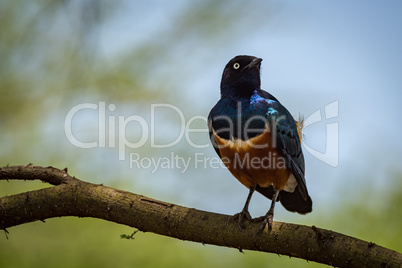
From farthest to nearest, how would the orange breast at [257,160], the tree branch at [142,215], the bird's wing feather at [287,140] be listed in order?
the bird's wing feather at [287,140] → the orange breast at [257,160] → the tree branch at [142,215]

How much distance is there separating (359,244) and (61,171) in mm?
2776

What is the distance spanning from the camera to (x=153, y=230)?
458cm

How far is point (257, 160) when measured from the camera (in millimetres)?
5281

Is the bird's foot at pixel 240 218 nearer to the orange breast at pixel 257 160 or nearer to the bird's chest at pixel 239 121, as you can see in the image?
the orange breast at pixel 257 160

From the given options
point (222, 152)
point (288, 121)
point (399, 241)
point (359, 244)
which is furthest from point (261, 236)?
point (399, 241)

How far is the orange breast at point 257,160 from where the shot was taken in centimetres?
522

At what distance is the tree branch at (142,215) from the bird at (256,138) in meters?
0.65

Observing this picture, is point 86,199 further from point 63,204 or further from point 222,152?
point 222,152

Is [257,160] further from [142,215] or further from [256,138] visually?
[142,215]

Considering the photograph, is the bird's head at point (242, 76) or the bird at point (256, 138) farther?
the bird's head at point (242, 76)

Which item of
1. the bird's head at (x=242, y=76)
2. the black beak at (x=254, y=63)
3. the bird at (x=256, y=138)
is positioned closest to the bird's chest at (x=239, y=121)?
the bird at (x=256, y=138)

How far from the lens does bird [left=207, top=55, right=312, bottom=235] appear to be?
527cm

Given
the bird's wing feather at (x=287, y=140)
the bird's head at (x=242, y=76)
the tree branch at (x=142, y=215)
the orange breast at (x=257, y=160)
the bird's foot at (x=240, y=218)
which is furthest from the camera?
the bird's head at (x=242, y=76)

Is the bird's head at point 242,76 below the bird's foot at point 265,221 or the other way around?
the other way around
